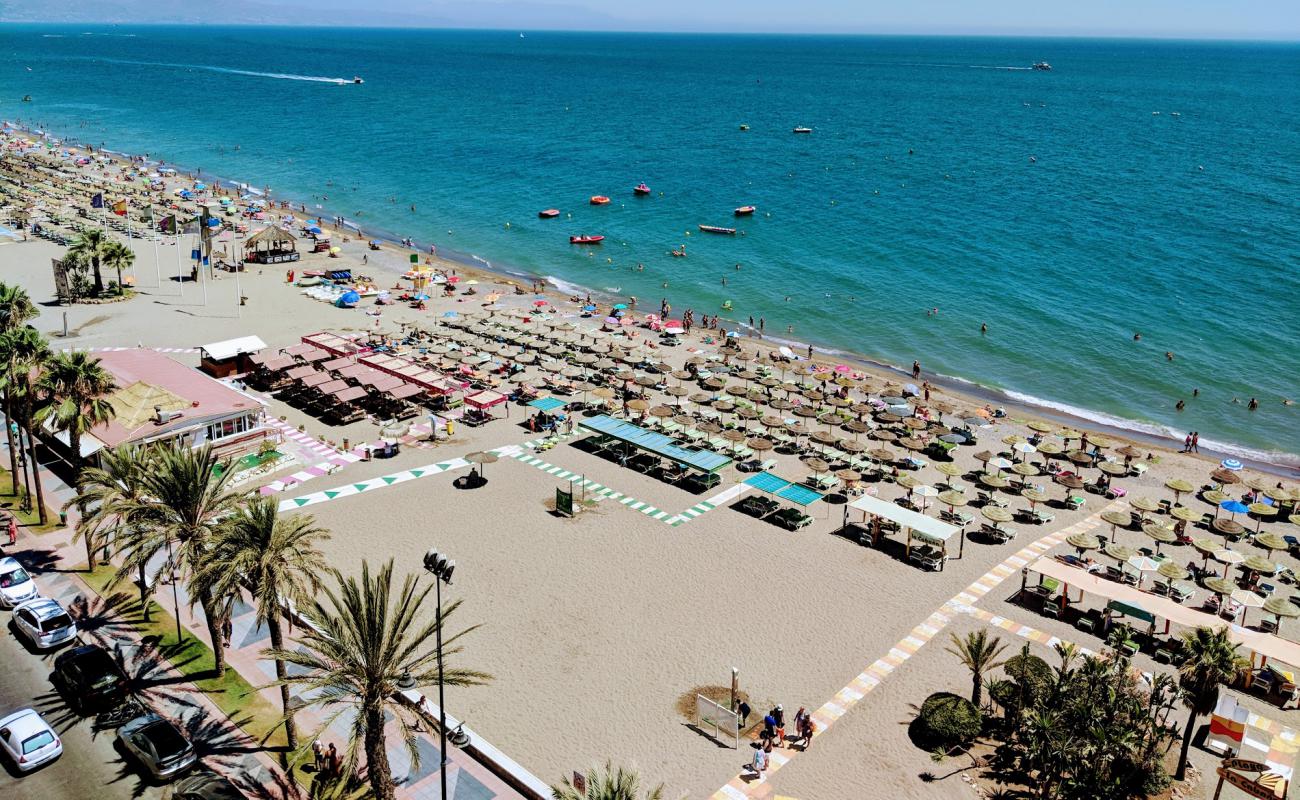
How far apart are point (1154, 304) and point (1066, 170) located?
60358mm

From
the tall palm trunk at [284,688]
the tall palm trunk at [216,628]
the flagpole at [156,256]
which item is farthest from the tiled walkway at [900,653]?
the flagpole at [156,256]

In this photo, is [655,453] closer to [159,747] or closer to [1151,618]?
[1151,618]

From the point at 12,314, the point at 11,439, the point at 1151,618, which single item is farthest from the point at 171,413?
the point at 1151,618

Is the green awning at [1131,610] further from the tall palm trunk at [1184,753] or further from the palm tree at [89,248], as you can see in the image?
the palm tree at [89,248]

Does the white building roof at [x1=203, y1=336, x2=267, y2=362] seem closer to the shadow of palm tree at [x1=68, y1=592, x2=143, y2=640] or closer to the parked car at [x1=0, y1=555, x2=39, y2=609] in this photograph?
the parked car at [x1=0, y1=555, x2=39, y2=609]

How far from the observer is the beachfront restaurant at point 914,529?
32.8 m

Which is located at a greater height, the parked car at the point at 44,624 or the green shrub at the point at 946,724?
the parked car at the point at 44,624

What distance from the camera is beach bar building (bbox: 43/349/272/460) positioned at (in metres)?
35.5

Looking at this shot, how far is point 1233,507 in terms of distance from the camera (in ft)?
124

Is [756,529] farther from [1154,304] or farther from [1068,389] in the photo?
[1154,304]

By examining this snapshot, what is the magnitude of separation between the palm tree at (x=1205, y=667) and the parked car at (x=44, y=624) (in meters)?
30.5

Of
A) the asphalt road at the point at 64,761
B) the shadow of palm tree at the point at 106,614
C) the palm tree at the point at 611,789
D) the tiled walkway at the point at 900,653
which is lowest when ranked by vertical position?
the tiled walkway at the point at 900,653

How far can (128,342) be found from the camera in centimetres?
5216

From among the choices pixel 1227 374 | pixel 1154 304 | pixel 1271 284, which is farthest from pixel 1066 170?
pixel 1227 374
